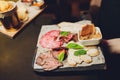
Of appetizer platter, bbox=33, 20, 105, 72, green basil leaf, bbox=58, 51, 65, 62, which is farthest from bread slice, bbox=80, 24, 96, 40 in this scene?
green basil leaf, bbox=58, 51, 65, 62

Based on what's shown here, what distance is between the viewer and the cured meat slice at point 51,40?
2037 millimetres

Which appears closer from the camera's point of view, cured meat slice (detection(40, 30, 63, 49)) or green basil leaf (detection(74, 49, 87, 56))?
green basil leaf (detection(74, 49, 87, 56))

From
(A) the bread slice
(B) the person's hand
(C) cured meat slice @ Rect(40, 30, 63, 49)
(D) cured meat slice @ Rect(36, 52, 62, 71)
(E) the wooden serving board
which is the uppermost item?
(A) the bread slice

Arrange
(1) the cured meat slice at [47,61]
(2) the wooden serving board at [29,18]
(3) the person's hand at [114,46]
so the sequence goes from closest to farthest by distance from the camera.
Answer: (1) the cured meat slice at [47,61]
(3) the person's hand at [114,46]
(2) the wooden serving board at [29,18]

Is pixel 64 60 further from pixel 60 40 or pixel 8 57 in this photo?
pixel 8 57

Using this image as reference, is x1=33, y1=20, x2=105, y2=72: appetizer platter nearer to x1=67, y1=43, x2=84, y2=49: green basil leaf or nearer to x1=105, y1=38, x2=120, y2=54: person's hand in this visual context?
x1=67, y1=43, x2=84, y2=49: green basil leaf

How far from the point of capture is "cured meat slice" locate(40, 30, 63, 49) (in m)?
2.04

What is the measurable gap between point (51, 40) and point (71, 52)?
30cm

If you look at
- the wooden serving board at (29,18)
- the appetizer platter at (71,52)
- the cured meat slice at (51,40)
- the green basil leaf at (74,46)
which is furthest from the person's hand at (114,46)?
the wooden serving board at (29,18)

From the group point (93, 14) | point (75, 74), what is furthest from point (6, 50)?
point (93, 14)

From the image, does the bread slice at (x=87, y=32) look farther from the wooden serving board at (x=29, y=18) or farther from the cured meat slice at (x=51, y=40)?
the wooden serving board at (x=29, y=18)

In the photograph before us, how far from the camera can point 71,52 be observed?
192cm

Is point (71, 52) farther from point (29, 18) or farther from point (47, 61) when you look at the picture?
point (29, 18)

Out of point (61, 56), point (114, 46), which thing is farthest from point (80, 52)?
point (114, 46)
